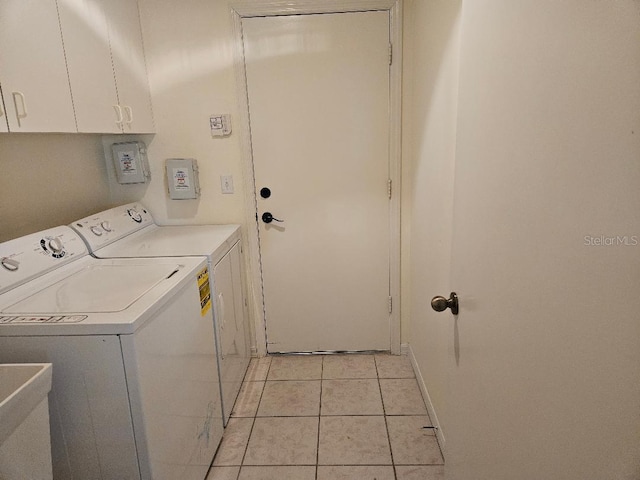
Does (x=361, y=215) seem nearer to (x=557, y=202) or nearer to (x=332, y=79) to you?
(x=332, y=79)

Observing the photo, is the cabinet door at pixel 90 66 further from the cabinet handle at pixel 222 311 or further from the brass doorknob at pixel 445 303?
the brass doorknob at pixel 445 303

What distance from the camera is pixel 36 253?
1.56m

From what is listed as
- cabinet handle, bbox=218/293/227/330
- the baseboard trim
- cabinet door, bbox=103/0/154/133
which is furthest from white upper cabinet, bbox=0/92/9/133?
the baseboard trim

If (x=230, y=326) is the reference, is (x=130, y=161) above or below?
above

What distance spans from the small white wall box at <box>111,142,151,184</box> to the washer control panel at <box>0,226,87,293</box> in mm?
699

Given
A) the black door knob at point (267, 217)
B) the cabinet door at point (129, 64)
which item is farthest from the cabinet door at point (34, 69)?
the black door knob at point (267, 217)

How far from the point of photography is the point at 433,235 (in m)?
1.94

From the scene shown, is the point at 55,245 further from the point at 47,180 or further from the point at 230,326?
the point at 230,326

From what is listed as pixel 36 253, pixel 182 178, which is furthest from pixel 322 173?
pixel 36 253

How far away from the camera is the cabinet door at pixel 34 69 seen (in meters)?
1.30

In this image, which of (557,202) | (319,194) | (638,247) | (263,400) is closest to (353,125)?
(319,194)

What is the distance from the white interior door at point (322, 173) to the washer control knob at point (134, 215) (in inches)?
28.8

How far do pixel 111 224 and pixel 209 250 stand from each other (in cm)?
63

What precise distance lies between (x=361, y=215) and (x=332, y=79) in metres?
0.85
